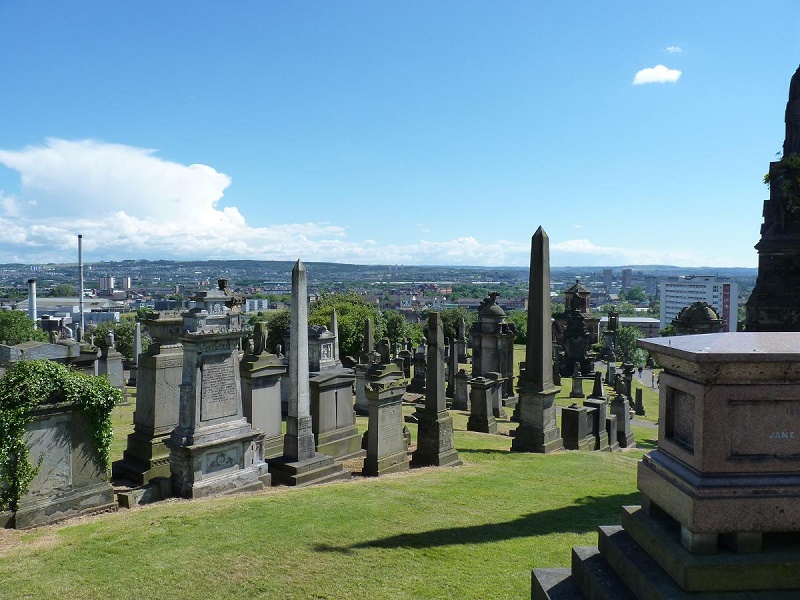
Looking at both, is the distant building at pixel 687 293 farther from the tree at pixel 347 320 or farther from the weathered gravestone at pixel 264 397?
the weathered gravestone at pixel 264 397

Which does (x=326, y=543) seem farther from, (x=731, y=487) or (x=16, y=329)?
(x=16, y=329)

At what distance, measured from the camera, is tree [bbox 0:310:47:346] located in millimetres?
36625

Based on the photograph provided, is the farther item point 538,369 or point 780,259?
point 780,259

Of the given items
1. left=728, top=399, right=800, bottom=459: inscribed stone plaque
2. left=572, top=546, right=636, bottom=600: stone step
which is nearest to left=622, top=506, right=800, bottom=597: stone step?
left=572, top=546, right=636, bottom=600: stone step

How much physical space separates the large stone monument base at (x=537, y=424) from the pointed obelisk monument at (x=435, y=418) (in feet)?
7.51

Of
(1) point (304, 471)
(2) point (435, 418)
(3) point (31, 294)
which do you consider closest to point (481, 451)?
(2) point (435, 418)

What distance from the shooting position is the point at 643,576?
3.49m

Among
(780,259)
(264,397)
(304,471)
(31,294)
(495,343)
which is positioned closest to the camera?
(304,471)

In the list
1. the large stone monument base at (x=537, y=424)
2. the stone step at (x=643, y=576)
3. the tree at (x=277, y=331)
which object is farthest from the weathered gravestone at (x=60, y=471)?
the tree at (x=277, y=331)

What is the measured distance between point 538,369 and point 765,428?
31.9ft

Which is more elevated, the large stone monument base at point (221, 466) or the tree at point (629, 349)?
the large stone monument base at point (221, 466)

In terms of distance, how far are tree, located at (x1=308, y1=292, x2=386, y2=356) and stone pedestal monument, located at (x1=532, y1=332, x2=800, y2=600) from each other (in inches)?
1360

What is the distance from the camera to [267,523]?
6930mm

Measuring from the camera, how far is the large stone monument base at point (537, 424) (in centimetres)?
1298
